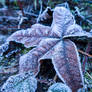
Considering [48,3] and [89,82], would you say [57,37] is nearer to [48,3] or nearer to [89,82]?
[89,82]

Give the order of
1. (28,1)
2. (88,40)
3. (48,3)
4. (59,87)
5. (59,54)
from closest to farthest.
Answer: (59,87) → (59,54) → (88,40) → (48,3) → (28,1)

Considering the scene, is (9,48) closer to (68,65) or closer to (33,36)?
(33,36)

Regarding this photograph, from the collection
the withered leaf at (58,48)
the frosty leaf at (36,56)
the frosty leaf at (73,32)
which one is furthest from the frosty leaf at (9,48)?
the frosty leaf at (73,32)

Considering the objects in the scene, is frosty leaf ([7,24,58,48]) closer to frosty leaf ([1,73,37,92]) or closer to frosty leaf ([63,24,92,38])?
frosty leaf ([63,24,92,38])

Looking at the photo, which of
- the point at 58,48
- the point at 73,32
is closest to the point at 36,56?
the point at 58,48

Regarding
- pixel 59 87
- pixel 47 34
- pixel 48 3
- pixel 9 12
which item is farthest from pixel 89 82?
pixel 9 12
